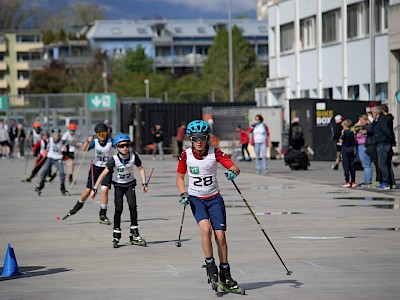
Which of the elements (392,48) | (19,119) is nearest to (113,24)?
(19,119)

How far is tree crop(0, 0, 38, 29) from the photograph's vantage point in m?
161

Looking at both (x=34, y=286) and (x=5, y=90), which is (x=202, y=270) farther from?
(x=5, y=90)

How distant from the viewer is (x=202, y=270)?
496 inches

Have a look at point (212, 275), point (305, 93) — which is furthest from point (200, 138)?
point (305, 93)

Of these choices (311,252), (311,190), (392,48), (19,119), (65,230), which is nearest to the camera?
(311,252)

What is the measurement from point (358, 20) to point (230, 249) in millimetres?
33842

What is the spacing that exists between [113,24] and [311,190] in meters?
141

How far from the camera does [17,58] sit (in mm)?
161875

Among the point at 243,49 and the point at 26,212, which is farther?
the point at 243,49

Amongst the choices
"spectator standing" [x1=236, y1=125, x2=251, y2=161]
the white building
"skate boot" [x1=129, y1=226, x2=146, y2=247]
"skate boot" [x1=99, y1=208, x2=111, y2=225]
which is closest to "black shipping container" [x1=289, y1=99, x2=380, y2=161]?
the white building

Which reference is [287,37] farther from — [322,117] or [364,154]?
[364,154]

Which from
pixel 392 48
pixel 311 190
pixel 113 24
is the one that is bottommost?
pixel 311 190

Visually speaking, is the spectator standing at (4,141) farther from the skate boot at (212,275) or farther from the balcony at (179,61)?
the balcony at (179,61)

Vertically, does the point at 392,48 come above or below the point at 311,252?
above
